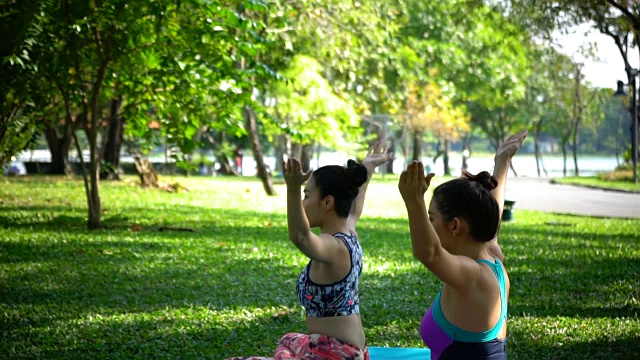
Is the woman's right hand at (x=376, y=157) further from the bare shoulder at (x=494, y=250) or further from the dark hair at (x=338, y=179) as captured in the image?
the bare shoulder at (x=494, y=250)

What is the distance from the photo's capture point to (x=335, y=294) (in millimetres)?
3900

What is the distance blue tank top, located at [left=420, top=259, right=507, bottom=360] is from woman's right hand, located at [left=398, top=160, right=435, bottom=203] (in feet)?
1.68

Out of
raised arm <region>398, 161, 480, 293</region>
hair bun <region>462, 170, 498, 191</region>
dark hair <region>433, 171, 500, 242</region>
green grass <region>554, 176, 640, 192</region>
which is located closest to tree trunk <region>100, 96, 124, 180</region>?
green grass <region>554, 176, 640, 192</region>

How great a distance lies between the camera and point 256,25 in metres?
11.7

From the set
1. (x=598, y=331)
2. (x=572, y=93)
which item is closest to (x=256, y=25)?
(x=598, y=331)

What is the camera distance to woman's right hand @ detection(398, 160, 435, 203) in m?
2.81

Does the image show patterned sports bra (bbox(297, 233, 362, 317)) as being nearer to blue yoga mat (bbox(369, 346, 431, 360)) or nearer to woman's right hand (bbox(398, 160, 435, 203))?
woman's right hand (bbox(398, 160, 435, 203))

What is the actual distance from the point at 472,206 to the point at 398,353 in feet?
8.13

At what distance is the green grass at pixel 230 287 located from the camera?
5.93 metres

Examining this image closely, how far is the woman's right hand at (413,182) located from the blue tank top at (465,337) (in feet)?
1.68

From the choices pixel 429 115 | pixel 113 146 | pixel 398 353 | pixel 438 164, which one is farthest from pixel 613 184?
pixel 438 164

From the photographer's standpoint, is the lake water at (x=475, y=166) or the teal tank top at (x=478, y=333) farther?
the lake water at (x=475, y=166)

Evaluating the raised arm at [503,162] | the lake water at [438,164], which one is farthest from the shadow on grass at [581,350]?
the lake water at [438,164]

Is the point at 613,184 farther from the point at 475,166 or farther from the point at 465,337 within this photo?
the point at 475,166
